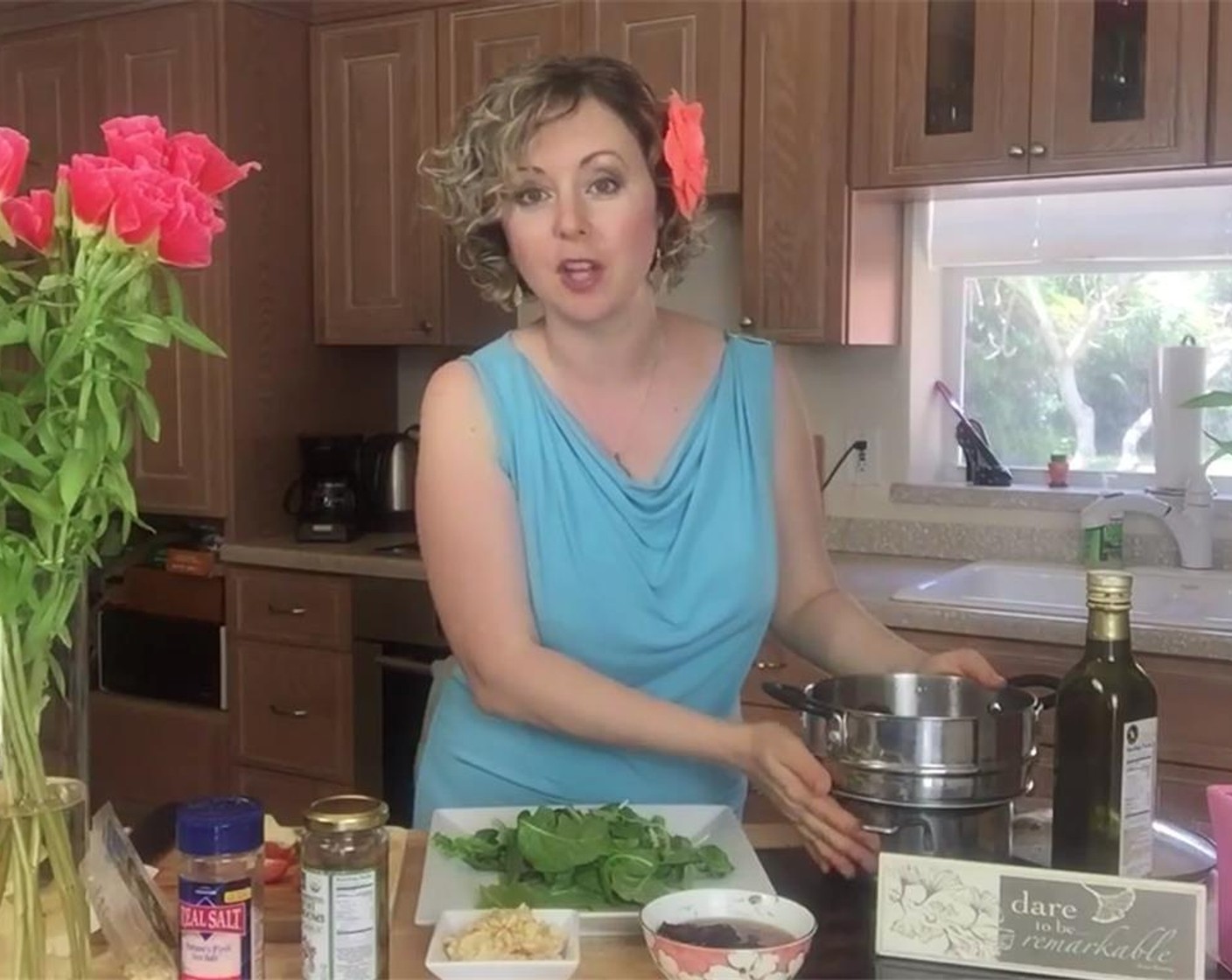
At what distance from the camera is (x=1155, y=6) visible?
259 centimetres

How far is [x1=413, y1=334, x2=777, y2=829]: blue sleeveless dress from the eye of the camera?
4.81 ft

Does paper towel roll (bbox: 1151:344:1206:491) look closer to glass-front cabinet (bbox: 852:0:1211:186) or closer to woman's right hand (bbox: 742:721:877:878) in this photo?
glass-front cabinet (bbox: 852:0:1211:186)

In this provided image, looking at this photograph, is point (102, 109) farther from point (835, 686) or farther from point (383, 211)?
point (835, 686)

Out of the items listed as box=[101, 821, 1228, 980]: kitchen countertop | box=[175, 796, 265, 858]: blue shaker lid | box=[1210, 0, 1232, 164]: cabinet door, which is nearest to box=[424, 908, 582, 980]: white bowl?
box=[101, 821, 1228, 980]: kitchen countertop

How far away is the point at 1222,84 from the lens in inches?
99.7

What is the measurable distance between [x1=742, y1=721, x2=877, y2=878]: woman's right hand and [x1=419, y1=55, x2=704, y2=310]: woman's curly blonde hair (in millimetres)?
604

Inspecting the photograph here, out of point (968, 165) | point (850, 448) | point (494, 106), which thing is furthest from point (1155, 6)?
point (494, 106)

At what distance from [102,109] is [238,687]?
145cm

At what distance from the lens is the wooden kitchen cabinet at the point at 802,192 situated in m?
2.90

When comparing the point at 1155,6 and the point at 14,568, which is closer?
the point at 14,568

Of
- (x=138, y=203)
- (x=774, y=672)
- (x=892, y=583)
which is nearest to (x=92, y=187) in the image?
(x=138, y=203)

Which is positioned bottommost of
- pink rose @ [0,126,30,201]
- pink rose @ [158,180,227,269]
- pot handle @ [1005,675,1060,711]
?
pot handle @ [1005,675,1060,711]

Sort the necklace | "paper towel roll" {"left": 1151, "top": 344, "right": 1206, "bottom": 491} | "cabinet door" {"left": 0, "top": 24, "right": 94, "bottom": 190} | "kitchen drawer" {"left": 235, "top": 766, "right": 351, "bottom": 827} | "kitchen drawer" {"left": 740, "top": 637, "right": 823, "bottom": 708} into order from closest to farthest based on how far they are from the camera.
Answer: the necklace, "kitchen drawer" {"left": 740, "top": 637, "right": 823, "bottom": 708}, "paper towel roll" {"left": 1151, "top": 344, "right": 1206, "bottom": 491}, "kitchen drawer" {"left": 235, "top": 766, "right": 351, "bottom": 827}, "cabinet door" {"left": 0, "top": 24, "right": 94, "bottom": 190}

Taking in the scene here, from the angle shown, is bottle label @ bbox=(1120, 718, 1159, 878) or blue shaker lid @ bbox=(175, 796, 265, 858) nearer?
blue shaker lid @ bbox=(175, 796, 265, 858)
